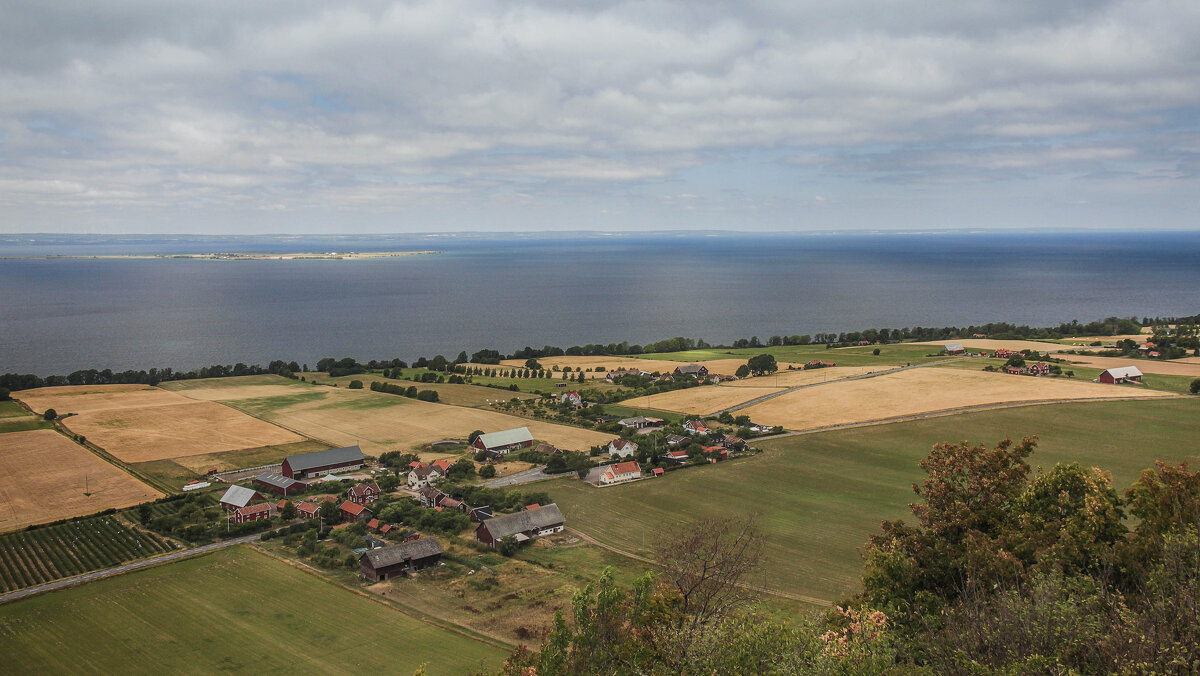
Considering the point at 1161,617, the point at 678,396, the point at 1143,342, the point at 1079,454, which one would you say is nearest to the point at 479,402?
the point at 678,396

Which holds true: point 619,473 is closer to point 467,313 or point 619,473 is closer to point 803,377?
point 803,377

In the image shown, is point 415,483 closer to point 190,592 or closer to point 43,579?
point 190,592

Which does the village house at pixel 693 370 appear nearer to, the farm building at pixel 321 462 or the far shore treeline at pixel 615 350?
the far shore treeline at pixel 615 350

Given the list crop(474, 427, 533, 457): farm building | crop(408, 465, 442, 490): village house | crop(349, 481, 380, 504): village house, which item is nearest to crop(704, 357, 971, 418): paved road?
crop(474, 427, 533, 457): farm building

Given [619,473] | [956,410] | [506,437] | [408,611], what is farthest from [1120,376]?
[408,611]

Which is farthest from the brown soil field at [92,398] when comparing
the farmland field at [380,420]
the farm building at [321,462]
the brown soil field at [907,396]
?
the brown soil field at [907,396]
